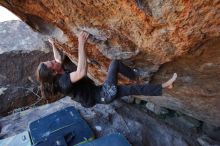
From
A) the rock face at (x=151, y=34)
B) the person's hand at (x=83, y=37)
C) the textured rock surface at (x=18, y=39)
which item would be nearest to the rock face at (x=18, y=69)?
the textured rock surface at (x=18, y=39)

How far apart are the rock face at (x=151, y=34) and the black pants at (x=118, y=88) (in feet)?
0.62

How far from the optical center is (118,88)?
3188mm

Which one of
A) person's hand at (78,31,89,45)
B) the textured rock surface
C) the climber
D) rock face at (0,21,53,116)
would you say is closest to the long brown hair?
the climber

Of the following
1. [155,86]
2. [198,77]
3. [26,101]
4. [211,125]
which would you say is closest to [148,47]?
[155,86]

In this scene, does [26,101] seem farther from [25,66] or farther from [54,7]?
[54,7]

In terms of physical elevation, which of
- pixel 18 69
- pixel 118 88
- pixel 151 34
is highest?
pixel 151 34

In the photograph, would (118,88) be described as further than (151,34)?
Yes

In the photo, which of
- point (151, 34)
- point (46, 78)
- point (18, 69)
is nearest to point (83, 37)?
point (46, 78)

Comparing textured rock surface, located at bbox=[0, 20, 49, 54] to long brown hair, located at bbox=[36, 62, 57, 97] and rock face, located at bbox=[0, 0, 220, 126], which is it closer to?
rock face, located at bbox=[0, 0, 220, 126]

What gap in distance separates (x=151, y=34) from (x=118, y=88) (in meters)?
0.87

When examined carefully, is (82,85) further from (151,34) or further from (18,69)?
(18,69)

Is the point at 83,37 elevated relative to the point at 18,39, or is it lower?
lower

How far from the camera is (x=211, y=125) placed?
4.49 m

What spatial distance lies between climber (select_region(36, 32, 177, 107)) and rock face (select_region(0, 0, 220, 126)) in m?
0.22
